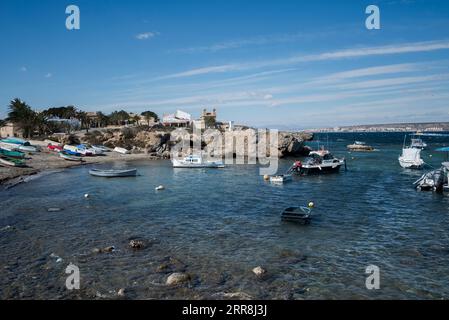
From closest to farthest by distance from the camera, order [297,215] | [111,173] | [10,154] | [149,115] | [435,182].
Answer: [297,215] → [435,182] → [111,173] → [10,154] → [149,115]

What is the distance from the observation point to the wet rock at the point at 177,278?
Result: 55.8 ft

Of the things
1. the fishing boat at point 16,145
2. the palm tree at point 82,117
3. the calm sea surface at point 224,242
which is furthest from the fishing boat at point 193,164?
the palm tree at point 82,117

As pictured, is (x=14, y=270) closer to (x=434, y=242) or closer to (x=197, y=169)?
(x=434, y=242)

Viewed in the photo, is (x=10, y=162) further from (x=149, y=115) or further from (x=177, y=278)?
(x=149, y=115)

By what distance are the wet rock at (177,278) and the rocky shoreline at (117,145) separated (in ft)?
127

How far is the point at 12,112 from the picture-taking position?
104688mm

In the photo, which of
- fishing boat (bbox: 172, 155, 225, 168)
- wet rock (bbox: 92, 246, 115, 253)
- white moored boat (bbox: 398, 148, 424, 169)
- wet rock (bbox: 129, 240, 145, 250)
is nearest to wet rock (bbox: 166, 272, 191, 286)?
wet rock (bbox: 129, 240, 145, 250)

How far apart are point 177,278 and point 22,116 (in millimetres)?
107371

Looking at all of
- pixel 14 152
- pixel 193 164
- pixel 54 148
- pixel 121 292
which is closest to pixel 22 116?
pixel 54 148

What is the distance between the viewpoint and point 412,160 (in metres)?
64.9

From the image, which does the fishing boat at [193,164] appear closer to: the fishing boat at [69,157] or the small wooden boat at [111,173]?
the small wooden boat at [111,173]

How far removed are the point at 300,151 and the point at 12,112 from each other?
90.1 metres

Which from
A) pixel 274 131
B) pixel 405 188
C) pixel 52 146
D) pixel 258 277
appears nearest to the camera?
pixel 258 277


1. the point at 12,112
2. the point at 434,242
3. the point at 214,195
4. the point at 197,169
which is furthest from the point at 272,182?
the point at 12,112
